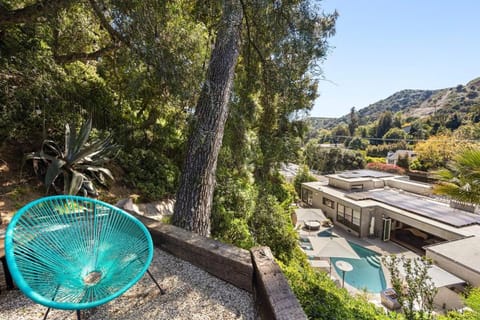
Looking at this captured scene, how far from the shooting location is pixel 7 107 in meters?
3.31

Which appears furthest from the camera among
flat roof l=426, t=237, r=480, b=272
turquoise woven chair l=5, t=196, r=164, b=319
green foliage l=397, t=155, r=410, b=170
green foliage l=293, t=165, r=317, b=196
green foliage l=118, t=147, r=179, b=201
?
green foliage l=397, t=155, r=410, b=170

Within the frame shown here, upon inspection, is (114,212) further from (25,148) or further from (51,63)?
(25,148)

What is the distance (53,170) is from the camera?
302 centimetres

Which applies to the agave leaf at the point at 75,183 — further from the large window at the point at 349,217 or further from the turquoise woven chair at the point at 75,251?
the large window at the point at 349,217

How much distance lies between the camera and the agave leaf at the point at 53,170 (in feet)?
9.64

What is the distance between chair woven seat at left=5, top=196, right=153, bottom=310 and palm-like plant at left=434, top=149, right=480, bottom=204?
5711 mm

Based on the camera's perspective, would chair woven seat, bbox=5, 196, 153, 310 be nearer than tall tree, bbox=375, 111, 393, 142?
Yes

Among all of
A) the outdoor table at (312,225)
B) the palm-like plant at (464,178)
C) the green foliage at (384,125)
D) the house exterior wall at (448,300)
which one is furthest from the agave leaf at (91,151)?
the green foliage at (384,125)

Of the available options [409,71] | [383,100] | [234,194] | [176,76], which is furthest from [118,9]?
[383,100]

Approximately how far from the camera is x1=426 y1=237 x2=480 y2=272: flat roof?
651 centimetres

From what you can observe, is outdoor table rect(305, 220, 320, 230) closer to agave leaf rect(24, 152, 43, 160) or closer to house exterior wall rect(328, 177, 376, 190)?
house exterior wall rect(328, 177, 376, 190)

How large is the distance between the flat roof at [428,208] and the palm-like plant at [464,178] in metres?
6.31

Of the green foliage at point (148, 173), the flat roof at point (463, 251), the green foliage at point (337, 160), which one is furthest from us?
the green foliage at point (337, 160)

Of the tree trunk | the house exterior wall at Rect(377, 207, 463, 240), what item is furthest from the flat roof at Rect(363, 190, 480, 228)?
the tree trunk
